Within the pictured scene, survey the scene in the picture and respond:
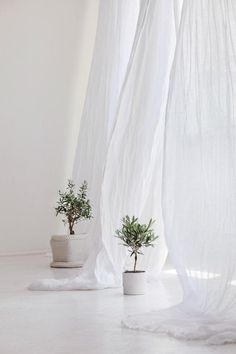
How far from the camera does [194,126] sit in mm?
3994

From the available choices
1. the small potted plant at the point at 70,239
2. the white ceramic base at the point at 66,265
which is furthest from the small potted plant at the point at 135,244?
the white ceramic base at the point at 66,265

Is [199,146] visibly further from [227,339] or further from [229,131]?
[227,339]

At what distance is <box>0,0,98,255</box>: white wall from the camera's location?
812 centimetres

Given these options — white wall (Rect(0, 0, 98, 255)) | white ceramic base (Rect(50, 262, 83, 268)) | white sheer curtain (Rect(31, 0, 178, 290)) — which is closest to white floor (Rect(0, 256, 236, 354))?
white sheer curtain (Rect(31, 0, 178, 290))

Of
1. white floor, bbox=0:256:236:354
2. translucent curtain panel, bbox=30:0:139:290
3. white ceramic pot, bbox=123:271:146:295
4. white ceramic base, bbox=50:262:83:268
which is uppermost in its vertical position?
translucent curtain panel, bbox=30:0:139:290

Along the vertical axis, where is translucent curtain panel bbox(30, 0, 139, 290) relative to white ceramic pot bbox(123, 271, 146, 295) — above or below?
above

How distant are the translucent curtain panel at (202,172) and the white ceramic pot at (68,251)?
9.78 ft

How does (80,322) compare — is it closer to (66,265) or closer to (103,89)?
(66,265)

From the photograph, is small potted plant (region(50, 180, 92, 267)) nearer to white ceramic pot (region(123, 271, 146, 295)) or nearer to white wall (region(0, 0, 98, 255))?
white wall (region(0, 0, 98, 255))

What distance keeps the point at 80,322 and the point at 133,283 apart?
105cm

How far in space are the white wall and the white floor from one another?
2.33 meters

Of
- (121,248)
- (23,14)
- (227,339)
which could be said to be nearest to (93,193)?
(121,248)

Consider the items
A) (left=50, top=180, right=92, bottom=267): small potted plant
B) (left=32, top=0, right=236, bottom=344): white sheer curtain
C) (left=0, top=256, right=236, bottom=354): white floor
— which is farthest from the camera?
(left=50, top=180, right=92, bottom=267): small potted plant

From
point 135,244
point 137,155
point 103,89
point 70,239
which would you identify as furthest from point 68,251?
point 135,244
